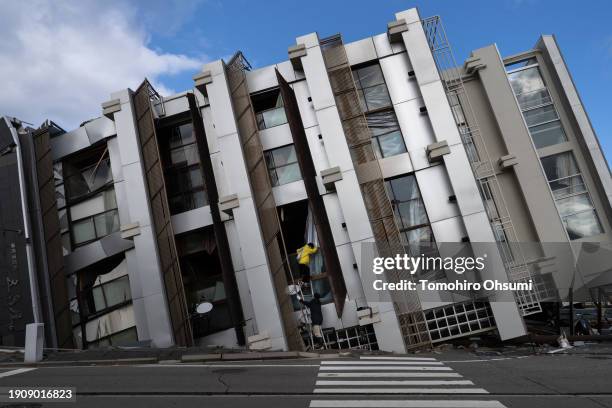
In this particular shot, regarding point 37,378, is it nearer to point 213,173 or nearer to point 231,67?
point 213,173

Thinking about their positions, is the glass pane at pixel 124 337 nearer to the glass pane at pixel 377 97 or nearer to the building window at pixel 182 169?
the building window at pixel 182 169

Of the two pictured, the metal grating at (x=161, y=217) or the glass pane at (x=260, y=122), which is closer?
the metal grating at (x=161, y=217)

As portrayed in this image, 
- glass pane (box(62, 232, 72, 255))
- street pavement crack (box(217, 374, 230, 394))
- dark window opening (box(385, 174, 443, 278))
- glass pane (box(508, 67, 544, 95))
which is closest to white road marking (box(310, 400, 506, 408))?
street pavement crack (box(217, 374, 230, 394))

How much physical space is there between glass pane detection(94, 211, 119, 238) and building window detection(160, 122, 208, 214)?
258 cm

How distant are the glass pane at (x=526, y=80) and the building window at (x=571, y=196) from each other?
305cm

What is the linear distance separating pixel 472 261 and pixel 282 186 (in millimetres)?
7306

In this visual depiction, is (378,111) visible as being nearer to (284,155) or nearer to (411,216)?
(284,155)

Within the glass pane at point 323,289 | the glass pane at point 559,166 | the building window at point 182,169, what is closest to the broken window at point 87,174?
the building window at point 182,169

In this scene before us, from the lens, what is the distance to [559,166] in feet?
61.1

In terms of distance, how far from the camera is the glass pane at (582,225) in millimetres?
17875

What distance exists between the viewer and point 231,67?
60.3 ft

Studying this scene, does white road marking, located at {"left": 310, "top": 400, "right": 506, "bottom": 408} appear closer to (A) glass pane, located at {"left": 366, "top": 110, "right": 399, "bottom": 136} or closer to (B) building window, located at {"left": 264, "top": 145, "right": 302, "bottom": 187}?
(B) building window, located at {"left": 264, "top": 145, "right": 302, "bottom": 187}

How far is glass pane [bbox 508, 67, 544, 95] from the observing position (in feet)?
63.6

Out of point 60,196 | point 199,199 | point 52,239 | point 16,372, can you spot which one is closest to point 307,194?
point 199,199
